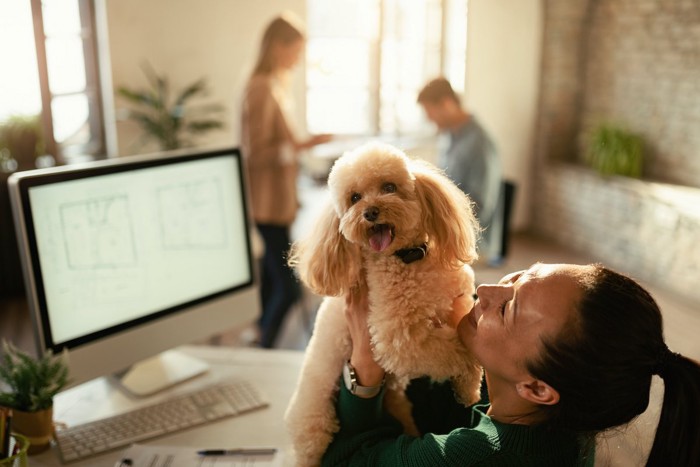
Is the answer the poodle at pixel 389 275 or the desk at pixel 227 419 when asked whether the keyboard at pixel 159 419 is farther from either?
the poodle at pixel 389 275

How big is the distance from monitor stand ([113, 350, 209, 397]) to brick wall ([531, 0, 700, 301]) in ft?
12.3

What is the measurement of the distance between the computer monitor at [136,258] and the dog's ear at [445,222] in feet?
2.12

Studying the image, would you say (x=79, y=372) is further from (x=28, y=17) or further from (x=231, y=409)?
(x=28, y=17)

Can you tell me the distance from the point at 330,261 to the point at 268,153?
217 centimetres

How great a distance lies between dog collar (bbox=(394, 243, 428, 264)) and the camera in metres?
1.26

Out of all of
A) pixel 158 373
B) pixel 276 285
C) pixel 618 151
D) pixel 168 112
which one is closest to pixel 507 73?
pixel 618 151

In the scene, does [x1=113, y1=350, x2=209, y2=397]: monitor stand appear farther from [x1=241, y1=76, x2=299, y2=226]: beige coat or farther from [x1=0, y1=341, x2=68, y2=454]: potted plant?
[x1=241, y1=76, x2=299, y2=226]: beige coat

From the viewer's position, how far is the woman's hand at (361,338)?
123 centimetres

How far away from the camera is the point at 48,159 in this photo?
4500 mm

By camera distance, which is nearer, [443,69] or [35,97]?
[35,97]

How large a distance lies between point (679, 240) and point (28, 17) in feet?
14.6

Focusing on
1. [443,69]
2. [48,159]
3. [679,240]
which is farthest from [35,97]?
[679,240]

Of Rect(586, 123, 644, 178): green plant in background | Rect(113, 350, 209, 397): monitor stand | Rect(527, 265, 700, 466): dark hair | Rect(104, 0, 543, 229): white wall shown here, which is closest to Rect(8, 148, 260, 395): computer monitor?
Rect(113, 350, 209, 397): monitor stand

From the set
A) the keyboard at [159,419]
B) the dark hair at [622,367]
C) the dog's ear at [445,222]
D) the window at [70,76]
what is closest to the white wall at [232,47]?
the window at [70,76]
